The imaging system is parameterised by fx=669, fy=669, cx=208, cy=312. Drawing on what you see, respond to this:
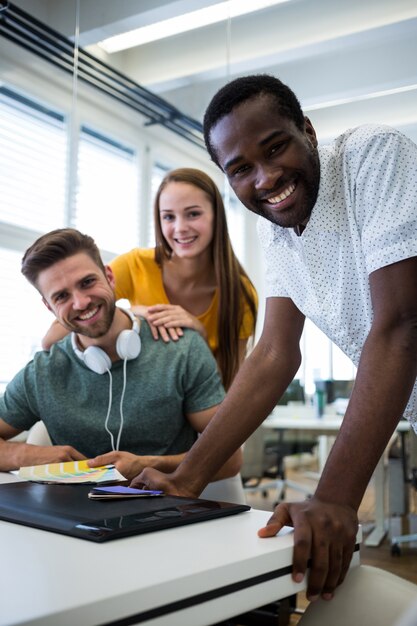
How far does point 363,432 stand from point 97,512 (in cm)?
36

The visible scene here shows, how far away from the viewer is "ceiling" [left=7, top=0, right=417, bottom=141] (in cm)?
387

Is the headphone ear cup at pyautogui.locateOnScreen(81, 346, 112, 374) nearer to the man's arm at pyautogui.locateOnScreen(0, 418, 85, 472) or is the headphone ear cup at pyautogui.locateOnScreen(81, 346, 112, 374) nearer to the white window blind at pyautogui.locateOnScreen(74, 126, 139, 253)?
the man's arm at pyautogui.locateOnScreen(0, 418, 85, 472)

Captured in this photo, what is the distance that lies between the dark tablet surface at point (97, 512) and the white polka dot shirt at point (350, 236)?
0.42 meters

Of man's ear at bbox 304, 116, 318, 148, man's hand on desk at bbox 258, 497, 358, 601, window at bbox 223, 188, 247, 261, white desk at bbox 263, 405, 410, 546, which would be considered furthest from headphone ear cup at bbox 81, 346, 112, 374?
window at bbox 223, 188, 247, 261

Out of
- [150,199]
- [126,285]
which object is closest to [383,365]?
[126,285]

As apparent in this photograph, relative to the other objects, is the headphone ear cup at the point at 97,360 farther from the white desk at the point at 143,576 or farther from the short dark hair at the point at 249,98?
the white desk at the point at 143,576

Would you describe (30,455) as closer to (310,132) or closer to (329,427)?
(310,132)

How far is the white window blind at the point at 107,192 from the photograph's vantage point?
4690 millimetres

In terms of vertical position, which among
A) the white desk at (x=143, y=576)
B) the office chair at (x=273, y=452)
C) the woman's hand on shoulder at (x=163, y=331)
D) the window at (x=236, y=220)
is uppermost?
the window at (x=236, y=220)

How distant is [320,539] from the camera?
2.48 feet

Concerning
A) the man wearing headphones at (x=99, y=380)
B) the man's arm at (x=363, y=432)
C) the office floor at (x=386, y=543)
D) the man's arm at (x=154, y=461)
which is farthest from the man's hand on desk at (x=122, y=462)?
the office floor at (x=386, y=543)

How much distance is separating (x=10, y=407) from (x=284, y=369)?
31.9 inches

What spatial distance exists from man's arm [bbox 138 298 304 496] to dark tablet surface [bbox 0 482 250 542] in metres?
0.11

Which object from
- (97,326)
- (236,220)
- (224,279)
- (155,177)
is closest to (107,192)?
(155,177)
